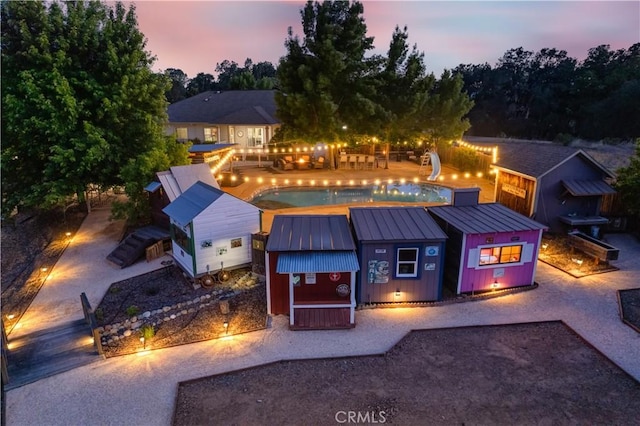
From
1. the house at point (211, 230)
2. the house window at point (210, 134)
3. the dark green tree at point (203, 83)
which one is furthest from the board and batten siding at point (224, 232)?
the dark green tree at point (203, 83)

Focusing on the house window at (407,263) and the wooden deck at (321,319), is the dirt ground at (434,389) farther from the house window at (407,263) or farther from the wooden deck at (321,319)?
the house window at (407,263)

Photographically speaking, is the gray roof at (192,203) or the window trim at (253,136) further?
the window trim at (253,136)

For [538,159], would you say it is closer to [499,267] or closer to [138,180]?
[499,267]

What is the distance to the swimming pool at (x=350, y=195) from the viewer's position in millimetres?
22016

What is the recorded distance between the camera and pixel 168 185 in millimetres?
16422

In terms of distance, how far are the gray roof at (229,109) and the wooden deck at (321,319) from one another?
80.8 ft

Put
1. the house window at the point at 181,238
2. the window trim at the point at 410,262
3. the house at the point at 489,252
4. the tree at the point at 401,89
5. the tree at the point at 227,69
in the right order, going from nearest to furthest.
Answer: the window trim at the point at 410,262
the house at the point at 489,252
the house window at the point at 181,238
the tree at the point at 401,89
the tree at the point at 227,69

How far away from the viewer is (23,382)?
9016 mm

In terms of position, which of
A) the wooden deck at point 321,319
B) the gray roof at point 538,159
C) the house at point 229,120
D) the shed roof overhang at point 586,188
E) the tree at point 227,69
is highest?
the tree at point 227,69

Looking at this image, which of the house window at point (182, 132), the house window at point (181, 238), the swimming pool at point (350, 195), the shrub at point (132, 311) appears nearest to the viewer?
the shrub at point (132, 311)

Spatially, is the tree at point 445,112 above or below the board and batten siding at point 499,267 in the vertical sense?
above

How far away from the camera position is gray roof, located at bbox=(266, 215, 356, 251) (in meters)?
11.2

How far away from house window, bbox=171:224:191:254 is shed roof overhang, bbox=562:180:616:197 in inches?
592

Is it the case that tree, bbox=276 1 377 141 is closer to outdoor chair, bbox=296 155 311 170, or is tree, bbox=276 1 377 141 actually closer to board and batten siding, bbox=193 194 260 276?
outdoor chair, bbox=296 155 311 170
